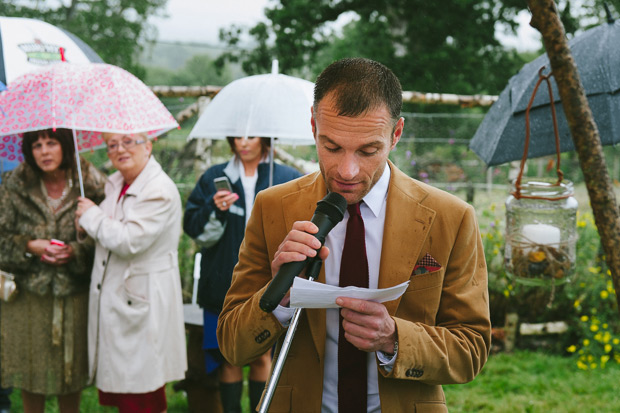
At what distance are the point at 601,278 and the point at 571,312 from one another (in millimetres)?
435

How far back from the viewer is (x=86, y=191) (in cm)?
429

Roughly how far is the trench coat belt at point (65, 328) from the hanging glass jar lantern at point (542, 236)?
2.80 m

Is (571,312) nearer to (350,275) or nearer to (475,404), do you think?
(475,404)

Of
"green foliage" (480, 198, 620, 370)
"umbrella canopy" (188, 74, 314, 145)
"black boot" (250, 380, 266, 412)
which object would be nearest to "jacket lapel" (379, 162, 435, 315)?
"umbrella canopy" (188, 74, 314, 145)

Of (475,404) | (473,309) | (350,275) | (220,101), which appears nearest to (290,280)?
(350,275)

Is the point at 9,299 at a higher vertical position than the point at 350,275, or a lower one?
lower

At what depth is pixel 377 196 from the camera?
7.08 ft

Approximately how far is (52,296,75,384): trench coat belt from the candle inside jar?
2.93 meters

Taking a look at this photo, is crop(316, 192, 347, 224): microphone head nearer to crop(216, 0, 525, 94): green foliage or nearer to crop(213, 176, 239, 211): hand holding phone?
crop(213, 176, 239, 211): hand holding phone

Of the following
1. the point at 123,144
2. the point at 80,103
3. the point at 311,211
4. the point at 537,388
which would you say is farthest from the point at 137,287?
the point at 537,388

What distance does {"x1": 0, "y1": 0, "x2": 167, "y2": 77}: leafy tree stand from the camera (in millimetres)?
24766

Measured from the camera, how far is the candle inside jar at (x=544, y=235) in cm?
338

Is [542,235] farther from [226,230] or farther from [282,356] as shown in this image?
[282,356]

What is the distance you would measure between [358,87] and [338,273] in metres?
0.61
